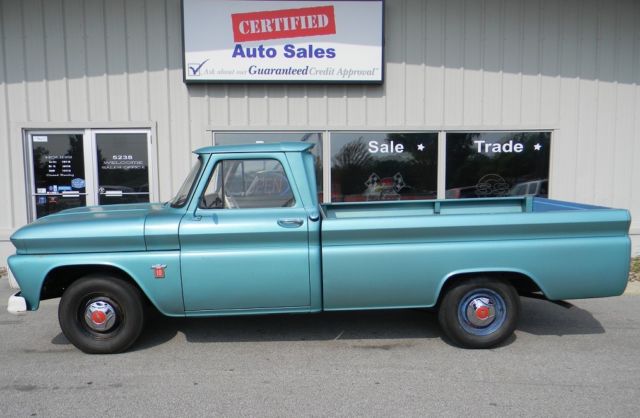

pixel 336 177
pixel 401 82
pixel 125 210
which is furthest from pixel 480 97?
pixel 125 210

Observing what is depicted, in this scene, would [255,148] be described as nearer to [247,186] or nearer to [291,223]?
[247,186]

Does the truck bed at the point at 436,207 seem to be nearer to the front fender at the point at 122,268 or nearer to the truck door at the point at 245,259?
the truck door at the point at 245,259

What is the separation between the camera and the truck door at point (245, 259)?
3.89 m

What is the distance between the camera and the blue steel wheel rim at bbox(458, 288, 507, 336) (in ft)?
13.5

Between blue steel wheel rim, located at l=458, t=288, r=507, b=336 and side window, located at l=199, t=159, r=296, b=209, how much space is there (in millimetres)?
1914

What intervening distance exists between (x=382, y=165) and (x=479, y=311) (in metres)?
4.25

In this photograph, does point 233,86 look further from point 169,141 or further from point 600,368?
point 600,368

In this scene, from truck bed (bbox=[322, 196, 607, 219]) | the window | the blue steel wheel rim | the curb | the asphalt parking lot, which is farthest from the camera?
the window

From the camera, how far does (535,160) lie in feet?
26.9

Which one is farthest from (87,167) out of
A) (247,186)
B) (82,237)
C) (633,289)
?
(633,289)

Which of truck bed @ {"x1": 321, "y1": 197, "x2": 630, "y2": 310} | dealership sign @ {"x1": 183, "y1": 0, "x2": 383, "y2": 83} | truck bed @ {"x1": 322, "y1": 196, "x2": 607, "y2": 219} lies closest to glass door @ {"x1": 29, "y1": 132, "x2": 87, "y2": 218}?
dealership sign @ {"x1": 183, "y1": 0, "x2": 383, "y2": 83}

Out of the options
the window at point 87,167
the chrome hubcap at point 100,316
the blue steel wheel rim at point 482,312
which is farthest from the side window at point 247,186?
the window at point 87,167

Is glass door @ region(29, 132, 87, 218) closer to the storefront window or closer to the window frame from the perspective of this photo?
the storefront window

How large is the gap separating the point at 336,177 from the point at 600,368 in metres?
5.07
